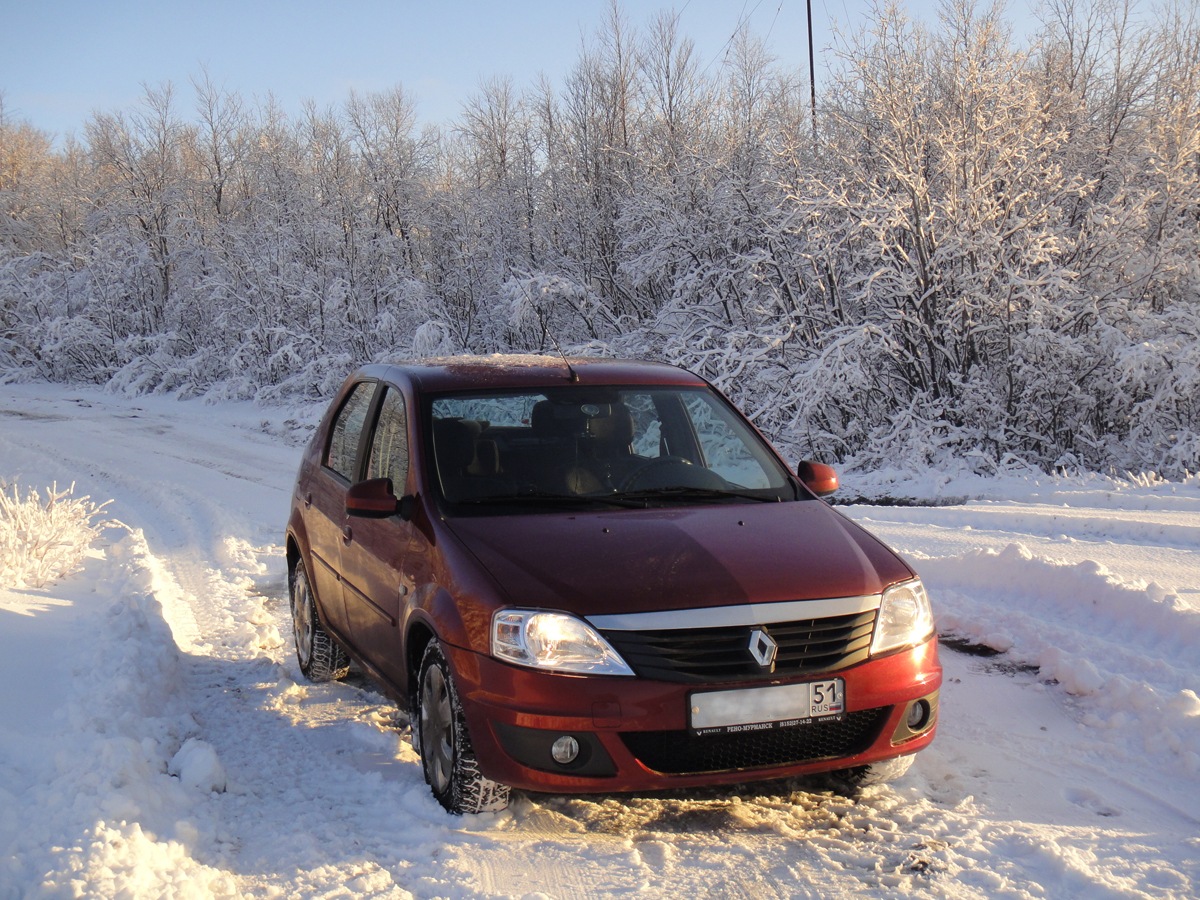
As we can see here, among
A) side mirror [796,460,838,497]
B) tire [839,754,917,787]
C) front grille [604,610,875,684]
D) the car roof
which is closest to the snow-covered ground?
tire [839,754,917,787]

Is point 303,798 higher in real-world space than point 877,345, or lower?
lower

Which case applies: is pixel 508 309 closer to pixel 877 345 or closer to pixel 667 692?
pixel 877 345

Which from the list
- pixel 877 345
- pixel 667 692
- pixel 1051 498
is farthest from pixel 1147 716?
pixel 877 345

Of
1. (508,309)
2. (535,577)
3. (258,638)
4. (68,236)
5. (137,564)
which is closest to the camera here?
(535,577)

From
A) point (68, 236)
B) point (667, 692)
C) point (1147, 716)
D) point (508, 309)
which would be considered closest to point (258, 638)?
point (667, 692)

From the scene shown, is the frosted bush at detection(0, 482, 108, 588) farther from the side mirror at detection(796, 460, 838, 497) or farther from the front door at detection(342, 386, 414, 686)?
the side mirror at detection(796, 460, 838, 497)

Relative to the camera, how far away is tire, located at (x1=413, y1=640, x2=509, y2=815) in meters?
3.75

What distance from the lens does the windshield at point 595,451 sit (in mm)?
4387

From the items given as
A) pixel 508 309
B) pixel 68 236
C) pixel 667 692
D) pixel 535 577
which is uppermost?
pixel 68 236

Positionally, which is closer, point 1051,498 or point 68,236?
point 1051,498

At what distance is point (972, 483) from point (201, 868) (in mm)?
12042

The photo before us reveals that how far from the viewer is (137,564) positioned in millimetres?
8266

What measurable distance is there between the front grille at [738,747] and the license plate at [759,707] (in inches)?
1.2

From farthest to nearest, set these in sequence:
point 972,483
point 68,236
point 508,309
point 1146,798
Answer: point 68,236 → point 508,309 → point 972,483 → point 1146,798
